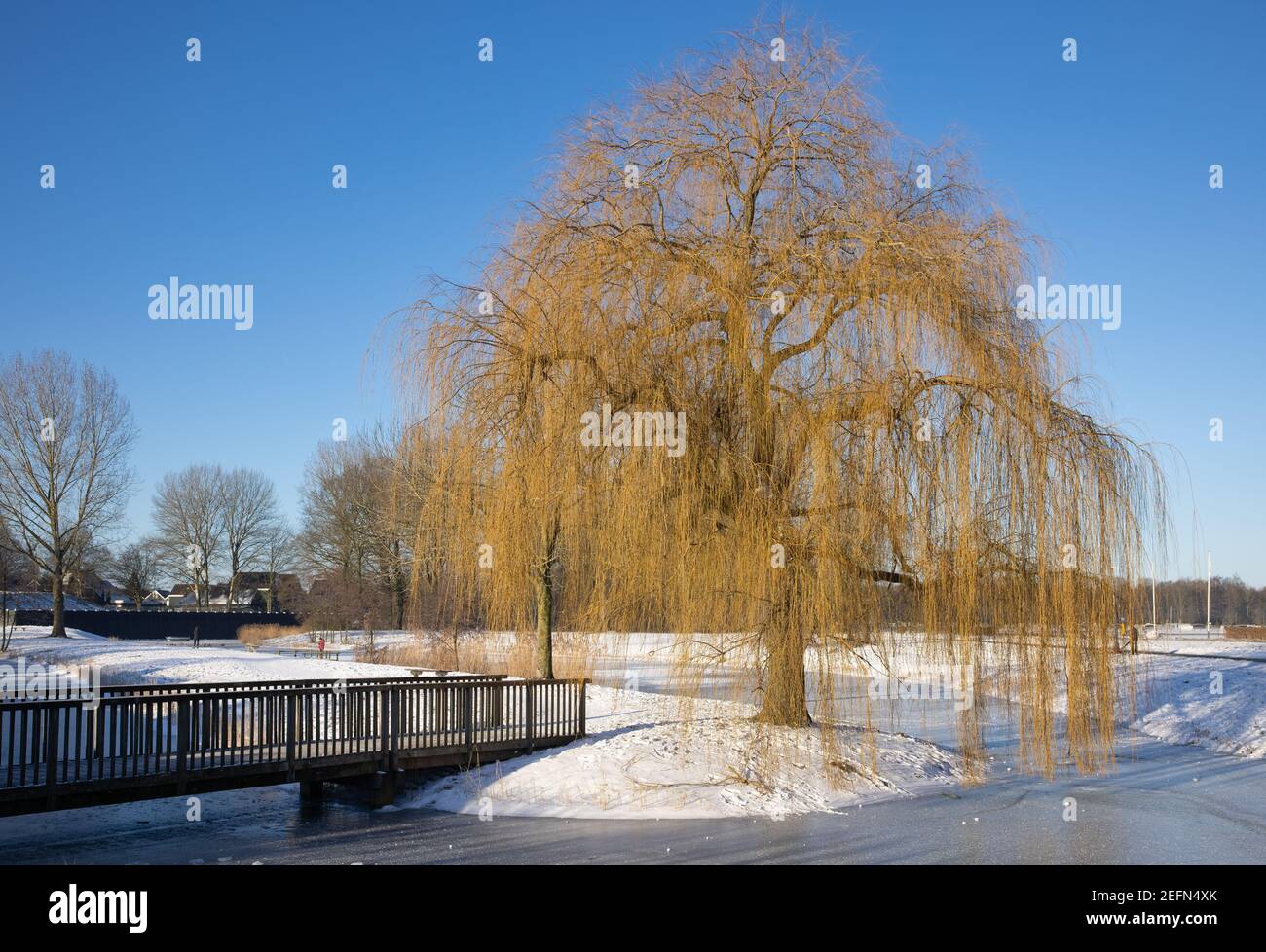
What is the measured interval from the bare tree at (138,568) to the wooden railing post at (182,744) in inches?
2424

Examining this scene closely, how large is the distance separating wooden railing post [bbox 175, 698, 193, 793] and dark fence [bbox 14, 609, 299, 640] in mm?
45130

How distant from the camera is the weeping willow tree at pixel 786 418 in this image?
12133 mm

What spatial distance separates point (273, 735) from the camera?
12.9m

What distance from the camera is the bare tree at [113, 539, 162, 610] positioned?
7006 cm

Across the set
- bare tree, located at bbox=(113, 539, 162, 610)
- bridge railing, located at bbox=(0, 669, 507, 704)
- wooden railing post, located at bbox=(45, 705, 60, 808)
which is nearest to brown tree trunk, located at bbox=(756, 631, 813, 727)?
bridge railing, located at bbox=(0, 669, 507, 704)

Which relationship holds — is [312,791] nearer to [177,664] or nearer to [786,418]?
[786,418]

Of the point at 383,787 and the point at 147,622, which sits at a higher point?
the point at 383,787

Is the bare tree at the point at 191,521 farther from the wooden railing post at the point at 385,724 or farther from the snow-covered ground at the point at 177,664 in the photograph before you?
the wooden railing post at the point at 385,724

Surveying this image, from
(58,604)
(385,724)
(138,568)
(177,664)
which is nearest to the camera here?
(385,724)

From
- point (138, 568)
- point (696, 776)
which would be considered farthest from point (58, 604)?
point (696, 776)

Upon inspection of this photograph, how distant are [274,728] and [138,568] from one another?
6938cm

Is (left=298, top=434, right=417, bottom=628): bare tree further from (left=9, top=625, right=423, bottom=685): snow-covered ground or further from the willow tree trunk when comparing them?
the willow tree trunk

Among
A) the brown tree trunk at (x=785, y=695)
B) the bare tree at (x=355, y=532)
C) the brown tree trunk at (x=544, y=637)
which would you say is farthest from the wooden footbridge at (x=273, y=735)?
the bare tree at (x=355, y=532)

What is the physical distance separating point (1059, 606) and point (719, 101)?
7.75 meters
